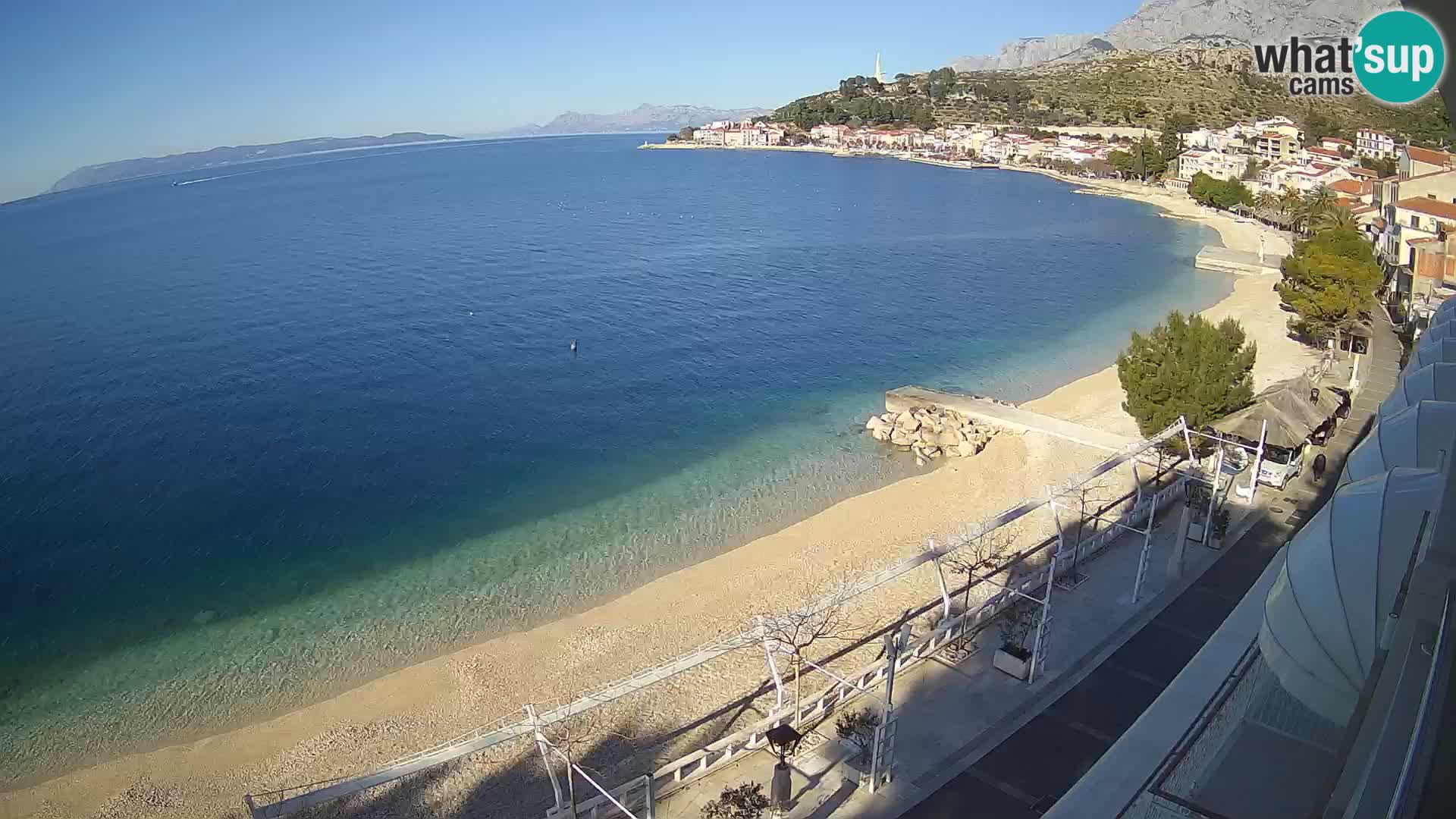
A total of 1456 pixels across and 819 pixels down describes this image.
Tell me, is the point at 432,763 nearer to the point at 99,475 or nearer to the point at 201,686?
the point at 201,686

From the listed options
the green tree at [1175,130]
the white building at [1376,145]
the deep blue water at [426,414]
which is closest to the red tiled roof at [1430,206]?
the deep blue water at [426,414]

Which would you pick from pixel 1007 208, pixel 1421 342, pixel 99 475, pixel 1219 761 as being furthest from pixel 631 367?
pixel 1007 208

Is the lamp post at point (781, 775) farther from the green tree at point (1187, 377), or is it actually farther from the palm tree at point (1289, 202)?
the palm tree at point (1289, 202)

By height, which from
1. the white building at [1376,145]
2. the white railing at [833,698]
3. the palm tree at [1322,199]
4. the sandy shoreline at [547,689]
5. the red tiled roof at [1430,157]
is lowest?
the sandy shoreline at [547,689]

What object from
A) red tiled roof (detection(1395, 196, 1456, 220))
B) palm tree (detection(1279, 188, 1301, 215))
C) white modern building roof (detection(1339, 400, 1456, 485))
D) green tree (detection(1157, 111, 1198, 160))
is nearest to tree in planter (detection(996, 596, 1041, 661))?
white modern building roof (detection(1339, 400, 1456, 485))

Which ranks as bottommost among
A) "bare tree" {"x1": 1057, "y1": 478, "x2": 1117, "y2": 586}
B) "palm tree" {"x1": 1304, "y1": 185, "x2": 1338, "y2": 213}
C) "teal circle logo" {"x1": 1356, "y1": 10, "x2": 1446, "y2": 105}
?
"bare tree" {"x1": 1057, "y1": 478, "x2": 1117, "y2": 586}

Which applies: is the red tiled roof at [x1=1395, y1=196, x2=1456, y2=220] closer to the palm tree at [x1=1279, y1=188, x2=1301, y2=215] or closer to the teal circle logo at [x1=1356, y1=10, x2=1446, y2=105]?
the teal circle logo at [x1=1356, y1=10, x2=1446, y2=105]
